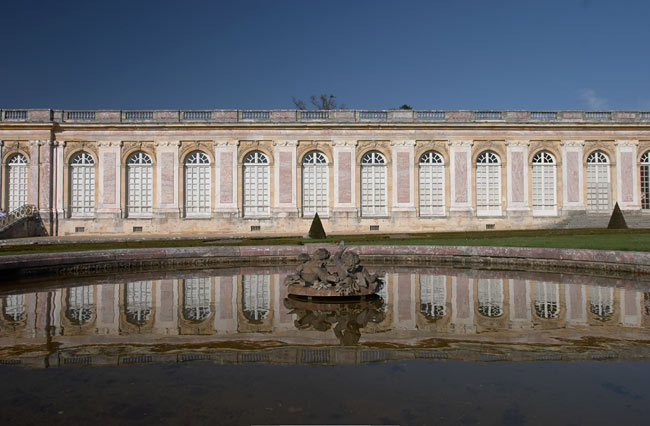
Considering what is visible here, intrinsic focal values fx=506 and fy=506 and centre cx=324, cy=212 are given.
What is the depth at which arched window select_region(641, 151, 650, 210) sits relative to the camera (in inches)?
1171

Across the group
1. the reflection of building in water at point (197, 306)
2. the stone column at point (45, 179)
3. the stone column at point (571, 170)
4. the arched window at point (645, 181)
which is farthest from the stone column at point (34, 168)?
the arched window at point (645, 181)

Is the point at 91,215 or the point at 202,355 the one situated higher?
the point at 91,215

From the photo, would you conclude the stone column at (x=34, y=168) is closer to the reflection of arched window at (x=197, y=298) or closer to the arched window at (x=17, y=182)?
the arched window at (x=17, y=182)

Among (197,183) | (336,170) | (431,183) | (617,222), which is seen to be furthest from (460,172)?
(197,183)

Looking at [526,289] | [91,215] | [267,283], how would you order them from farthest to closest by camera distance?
1. [91,215]
2. [267,283]
3. [526,289]

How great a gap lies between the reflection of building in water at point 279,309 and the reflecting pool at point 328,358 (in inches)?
1.5

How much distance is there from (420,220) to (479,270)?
54.7ft

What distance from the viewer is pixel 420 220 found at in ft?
95.8

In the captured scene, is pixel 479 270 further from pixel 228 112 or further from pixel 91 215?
pixel 91 215

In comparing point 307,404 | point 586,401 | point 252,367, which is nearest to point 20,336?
point 252,367

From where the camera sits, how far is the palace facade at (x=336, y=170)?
28703mm

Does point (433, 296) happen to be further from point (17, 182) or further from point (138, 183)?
point (17, 182)

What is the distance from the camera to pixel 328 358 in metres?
5.29

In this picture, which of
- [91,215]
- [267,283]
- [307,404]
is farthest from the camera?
[91,215]
